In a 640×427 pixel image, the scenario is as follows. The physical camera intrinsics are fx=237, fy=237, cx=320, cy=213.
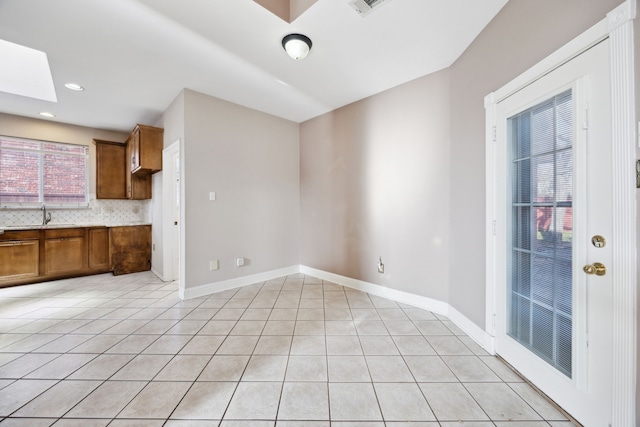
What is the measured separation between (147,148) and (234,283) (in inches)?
96.3

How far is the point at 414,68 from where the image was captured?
2529 mm

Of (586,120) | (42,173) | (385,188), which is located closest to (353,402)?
(586,120)

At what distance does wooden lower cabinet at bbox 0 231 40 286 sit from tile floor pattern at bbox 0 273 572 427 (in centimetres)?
94

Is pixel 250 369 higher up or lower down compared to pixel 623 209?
lower down

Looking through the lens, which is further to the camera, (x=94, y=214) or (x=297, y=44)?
(x=94, y=214)

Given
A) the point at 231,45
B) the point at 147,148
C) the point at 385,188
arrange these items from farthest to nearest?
the point at 147,148, the point at 385,188, the point at 231,45

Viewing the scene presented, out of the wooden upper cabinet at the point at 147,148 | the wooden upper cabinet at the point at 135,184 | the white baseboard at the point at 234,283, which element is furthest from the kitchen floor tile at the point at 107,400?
the wooden upper cabinet at the point at 135,184

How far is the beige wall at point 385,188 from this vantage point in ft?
8.49

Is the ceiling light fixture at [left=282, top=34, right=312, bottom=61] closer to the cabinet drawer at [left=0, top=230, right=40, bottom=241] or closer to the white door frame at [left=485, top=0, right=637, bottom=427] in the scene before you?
the white door frame at [left=485, top=0, right=637, bottom=427]

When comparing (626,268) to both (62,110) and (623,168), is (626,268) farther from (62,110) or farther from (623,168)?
(62,110)

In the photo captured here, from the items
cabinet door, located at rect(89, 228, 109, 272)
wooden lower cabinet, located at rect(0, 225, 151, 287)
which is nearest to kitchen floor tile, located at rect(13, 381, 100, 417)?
wooden lower cabinet, located at rect(0, 225, 151, 287)

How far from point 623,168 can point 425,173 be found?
1645 millimetres

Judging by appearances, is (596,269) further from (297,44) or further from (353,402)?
(297,44)

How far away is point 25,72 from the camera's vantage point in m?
2.94
